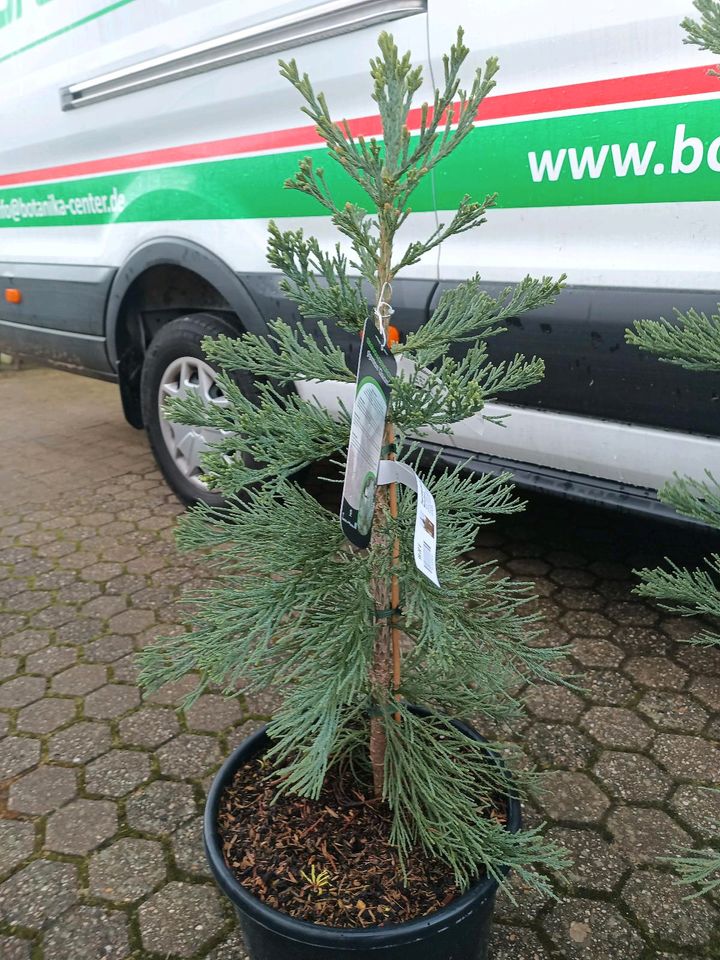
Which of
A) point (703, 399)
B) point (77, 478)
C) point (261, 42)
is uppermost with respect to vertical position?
point (261, 42)

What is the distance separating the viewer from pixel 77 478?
462 cm

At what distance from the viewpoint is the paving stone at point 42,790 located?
2123 millimetres

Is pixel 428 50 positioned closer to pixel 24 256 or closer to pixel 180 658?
pixel 180 658

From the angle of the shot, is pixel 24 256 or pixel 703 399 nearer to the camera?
pixel 703 399

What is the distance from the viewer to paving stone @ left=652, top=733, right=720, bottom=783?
2188 mm

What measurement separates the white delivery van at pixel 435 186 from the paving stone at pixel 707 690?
639 millimetres

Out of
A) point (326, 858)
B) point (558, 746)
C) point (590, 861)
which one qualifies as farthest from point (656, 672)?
point (326, 858)

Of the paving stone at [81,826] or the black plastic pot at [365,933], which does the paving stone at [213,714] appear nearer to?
the paving stone at [81,826]

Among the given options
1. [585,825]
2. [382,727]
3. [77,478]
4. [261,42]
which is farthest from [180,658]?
[77,478]

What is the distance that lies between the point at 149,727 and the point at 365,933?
132 cm

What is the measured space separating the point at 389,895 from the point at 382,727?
0.29 m

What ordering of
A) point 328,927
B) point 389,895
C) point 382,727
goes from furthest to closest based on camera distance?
1. point 382,727
2. point 389,895
3. point 328,927

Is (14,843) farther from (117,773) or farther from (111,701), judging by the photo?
(111,701)

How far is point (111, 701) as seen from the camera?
2541mm
